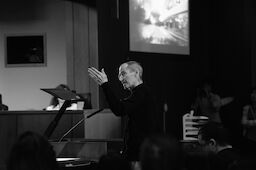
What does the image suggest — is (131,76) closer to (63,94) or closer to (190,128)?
(63,94)

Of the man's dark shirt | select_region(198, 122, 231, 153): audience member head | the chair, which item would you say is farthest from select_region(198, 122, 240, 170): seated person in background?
the chair

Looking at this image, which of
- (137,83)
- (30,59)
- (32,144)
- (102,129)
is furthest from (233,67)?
(32,144)

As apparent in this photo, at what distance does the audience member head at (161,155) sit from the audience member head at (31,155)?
15.1 inches

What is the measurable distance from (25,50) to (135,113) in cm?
562

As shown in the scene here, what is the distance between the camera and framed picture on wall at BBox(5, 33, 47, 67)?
8836mm

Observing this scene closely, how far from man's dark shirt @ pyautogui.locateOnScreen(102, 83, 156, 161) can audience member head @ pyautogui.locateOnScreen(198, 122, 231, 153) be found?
1.41 ft

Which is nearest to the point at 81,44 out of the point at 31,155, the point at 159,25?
the point at 159,25

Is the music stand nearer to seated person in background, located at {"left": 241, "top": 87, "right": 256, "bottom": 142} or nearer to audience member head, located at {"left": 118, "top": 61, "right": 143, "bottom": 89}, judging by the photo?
audience member head, located at {"left": 118, "top": 61, "right": 143, "bottom": 89}

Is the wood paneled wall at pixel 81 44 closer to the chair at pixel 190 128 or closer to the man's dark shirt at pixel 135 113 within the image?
the chair at pixel 190 128

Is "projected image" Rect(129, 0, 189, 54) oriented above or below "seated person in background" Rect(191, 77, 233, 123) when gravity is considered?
above

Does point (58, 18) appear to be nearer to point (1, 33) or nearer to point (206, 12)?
point (1, 33)

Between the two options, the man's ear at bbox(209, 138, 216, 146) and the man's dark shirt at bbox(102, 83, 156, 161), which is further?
the man's dark shirt at bbox(102, 83, 156, 161)

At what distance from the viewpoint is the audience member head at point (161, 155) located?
5.71ft

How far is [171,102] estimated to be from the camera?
8.10 metres
